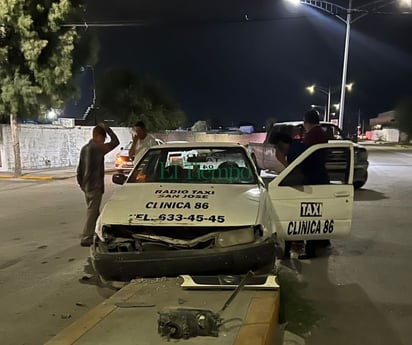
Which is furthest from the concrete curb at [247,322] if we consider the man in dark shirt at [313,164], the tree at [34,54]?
the tree at [34,54]

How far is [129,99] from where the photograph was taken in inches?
1318

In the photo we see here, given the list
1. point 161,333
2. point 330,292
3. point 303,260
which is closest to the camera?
point 161,333

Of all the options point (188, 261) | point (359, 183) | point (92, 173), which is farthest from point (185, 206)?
point (359, 183)

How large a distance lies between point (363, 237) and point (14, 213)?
7469 mm

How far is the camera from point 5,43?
55.6 feet

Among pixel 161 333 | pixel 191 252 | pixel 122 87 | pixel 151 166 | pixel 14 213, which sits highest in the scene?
pixel 122 87

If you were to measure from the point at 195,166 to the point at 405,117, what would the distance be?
210 ft

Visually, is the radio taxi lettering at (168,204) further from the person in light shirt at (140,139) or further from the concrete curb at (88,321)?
the person in light shirt at (140,139)

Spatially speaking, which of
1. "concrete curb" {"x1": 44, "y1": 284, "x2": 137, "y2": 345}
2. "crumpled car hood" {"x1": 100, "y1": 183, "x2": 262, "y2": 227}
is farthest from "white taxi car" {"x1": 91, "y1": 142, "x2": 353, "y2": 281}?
"concrete curb" {"x1": 44, "y1": 284, "x2": 137, "y2": 345}

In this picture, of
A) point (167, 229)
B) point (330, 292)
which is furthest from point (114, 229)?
point (330, 292)

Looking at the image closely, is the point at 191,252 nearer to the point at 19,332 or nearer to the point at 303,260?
the point at 19,332

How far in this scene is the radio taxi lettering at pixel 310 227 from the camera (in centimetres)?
580

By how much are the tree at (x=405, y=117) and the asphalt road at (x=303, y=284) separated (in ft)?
192

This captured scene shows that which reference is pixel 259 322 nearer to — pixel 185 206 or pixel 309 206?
pixel 185 206
